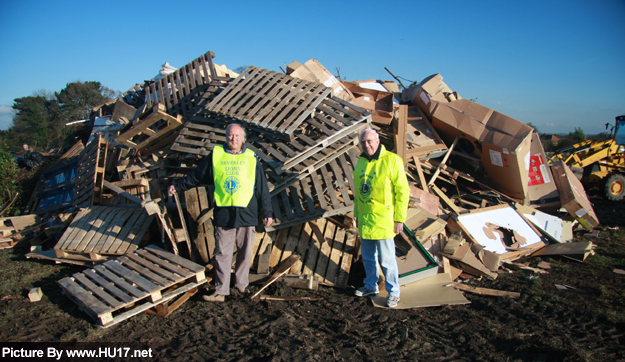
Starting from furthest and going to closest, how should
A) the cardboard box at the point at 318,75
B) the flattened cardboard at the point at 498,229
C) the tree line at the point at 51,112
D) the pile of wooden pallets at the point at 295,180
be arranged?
the tree line at the point at 51,112 < the cardboard box at the point at 318,75 < the flattened cardboard at the point at 498,229 < the pile of wooden pallets at the point at 295,180

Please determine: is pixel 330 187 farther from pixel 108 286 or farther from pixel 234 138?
pixel 108 286

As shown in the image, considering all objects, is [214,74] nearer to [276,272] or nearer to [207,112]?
[207,112]

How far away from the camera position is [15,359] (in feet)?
8.50

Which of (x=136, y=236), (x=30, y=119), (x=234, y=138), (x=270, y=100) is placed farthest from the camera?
(x=30, y=119)

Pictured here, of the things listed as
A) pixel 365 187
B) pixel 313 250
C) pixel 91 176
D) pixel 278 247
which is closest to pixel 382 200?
pixel 365 187

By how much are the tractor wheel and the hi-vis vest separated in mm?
10852

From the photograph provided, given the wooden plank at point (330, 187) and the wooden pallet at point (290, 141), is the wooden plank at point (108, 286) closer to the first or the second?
the wooden pallet at point (290, 141)

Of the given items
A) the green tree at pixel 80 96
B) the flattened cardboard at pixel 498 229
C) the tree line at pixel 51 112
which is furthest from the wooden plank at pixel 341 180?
the green tree at pixel 80 96

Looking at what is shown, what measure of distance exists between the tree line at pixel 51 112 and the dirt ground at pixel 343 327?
39.9ft

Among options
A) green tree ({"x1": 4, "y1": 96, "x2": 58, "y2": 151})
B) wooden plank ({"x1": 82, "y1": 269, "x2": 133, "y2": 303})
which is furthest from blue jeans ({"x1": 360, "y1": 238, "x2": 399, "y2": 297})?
green tree ({"x1": 4, "y1": 96, "x2": 58, "y2": 151})

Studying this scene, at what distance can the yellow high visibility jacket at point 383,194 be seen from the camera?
3.38 meters

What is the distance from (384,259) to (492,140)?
154 inches

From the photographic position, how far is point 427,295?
12.4 ft

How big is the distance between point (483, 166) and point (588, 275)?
255cm
